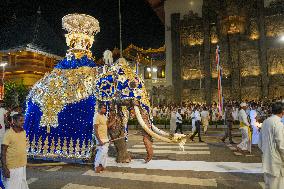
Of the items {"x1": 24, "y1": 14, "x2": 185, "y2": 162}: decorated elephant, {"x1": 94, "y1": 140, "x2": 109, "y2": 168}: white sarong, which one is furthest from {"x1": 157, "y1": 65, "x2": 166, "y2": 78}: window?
{"x1": 94, "y1": 140, "x2": 109, "y2": 168}: white sarong

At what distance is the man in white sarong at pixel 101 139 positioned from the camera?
27.2 ft

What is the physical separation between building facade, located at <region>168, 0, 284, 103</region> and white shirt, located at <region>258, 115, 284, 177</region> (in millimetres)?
30809

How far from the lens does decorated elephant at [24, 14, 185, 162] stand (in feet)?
29.5

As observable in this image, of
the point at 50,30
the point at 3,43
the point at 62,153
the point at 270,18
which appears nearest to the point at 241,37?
the point at 270,18

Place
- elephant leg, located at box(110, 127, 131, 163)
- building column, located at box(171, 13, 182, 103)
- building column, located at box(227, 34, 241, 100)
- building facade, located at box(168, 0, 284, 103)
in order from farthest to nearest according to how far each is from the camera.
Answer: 1. building column, located at box(171, 13, 182, 103)
2. building column, located at box(227, 34, 241, 100)
3. building facade, located at box(168, 0, 284, 103)
4. elephant leg, located at box(110, 127, 131, 163)

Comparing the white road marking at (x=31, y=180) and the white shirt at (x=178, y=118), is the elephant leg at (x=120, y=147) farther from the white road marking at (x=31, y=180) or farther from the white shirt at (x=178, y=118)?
the white shirt at (x=178, y=118)

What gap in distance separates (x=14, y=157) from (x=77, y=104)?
14.0ft

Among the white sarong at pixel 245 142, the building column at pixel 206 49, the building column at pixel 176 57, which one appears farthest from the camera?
the building column at pixel 176 57

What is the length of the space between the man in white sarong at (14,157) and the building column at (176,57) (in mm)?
32901

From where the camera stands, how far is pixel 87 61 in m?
10.5

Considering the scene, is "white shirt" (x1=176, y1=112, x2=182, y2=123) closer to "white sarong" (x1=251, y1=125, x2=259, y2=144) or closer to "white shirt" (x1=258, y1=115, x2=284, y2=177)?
"white sarong" (x1=251, y1=125, x2=259, y2=144)

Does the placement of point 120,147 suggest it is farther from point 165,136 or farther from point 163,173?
point 163,173

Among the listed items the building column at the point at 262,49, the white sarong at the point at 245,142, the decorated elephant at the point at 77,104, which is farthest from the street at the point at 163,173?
the building column at the point at 262,49

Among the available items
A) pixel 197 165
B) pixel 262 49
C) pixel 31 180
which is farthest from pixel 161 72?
pixel 31 180
